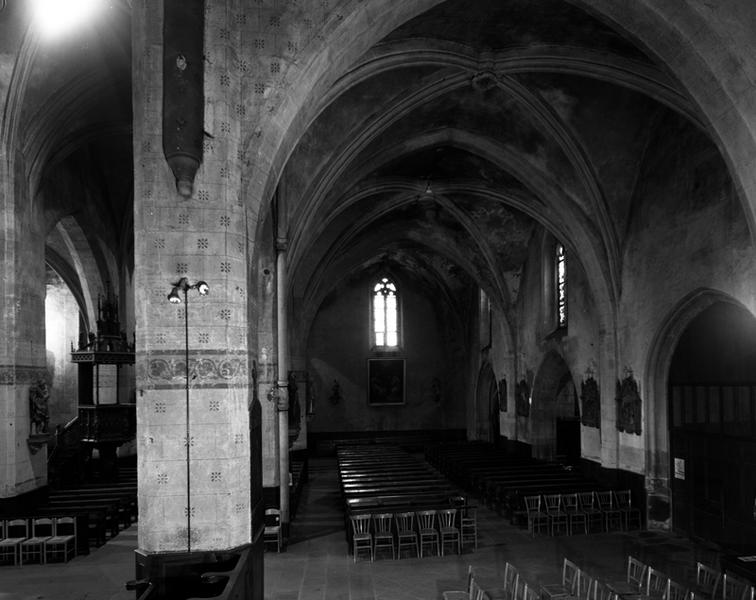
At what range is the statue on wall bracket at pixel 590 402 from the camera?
18.8 m

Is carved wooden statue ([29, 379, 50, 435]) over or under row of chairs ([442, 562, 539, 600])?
over

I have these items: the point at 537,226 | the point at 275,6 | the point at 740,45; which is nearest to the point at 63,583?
the point at 275,6

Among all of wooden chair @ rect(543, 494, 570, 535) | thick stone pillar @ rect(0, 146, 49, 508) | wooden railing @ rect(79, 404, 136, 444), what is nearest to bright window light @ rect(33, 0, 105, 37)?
thick stone pillar @ rect(0, 146, 49, 508)

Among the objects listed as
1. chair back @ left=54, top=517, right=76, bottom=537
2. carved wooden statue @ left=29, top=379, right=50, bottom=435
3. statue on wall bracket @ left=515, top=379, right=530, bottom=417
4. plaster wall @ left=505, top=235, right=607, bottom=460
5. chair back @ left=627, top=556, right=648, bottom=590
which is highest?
plaster wall @ left=505, top=235, right=607, bottom=460

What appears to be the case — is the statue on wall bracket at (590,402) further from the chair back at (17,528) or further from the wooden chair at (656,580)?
the chair back at (17,528)

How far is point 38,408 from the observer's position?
13.6m

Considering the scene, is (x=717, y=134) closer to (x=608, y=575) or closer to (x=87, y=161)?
(x=608, y=575)

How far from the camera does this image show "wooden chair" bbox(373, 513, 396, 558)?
13109 mm

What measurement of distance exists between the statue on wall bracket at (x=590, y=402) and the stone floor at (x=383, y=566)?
4.33m

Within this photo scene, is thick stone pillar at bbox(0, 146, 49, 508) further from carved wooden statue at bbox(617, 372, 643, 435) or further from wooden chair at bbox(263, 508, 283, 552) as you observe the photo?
carved wooden statue at bbox(617, 372, 643, 435)

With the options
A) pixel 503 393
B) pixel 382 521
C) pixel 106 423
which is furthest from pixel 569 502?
pixel 106 423

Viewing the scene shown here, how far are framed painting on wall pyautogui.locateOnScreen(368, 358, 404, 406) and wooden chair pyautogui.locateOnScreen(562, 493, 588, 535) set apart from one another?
1953 centimetres

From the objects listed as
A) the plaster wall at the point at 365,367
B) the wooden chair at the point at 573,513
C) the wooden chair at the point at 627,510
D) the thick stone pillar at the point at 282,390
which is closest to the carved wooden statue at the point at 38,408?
the thick stone pillar at the point at 282,390

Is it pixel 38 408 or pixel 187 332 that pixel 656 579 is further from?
pixel 38 408
